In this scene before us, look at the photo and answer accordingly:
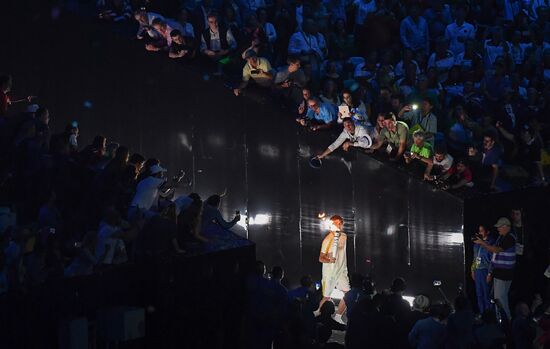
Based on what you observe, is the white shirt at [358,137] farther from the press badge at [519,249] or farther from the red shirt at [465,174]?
the press badge at [519,249]

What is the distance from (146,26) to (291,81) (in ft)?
8.81

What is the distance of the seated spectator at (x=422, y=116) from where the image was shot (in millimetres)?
17344

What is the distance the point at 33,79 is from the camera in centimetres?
1661

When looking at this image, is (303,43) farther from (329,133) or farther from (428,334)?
(428,334)

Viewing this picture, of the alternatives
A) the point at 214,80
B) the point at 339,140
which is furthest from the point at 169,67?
the point at 339,140

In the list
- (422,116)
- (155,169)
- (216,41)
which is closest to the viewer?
(155,169)

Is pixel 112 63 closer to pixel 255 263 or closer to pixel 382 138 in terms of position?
pixel 382 138

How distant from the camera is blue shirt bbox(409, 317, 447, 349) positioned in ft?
37.0

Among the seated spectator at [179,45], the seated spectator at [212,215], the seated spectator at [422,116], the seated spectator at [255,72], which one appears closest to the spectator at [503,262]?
the seated spectator at [422,116]

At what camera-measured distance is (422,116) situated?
17.5 meters

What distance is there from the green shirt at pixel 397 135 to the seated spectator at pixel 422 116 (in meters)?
0.49

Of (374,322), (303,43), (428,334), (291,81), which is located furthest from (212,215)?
(303,43)

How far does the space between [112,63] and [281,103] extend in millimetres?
3035

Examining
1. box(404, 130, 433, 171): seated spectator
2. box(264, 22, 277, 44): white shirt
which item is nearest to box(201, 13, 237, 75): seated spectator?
box(264, 22, 277, 44): white shirt
